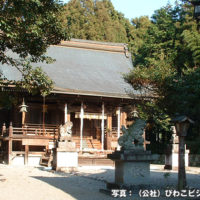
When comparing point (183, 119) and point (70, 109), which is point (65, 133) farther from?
point (70, 109)

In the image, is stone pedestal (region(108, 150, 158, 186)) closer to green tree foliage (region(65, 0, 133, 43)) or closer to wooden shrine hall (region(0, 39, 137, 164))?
wooden shrine hall (region(0, 39, 137, 164))

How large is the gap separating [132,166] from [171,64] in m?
12.4

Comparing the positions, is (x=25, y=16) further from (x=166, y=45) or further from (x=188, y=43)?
(x=166, y=45)

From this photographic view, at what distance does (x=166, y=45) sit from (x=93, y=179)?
20.8 m

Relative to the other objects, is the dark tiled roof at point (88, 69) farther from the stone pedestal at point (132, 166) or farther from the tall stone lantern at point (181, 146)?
the tall stone lantern at point (181, 146)

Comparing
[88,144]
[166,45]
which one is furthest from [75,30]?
[88,144]

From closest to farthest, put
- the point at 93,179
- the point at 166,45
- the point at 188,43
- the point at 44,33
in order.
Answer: the point at 44,33, the point at 93,179, the point at 188,43, the point at 166,45

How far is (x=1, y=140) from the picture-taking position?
22.1m

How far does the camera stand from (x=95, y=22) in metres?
40.0

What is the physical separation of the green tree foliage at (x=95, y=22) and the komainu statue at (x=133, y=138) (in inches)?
1116

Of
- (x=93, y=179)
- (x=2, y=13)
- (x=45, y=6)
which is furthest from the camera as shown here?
(x=93, y=179)

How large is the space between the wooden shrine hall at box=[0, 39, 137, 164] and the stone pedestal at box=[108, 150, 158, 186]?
11022 millimetres

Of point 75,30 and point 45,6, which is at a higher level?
point 75,30

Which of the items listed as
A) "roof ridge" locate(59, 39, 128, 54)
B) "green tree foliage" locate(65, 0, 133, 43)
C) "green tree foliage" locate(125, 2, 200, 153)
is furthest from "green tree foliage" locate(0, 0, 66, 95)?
Result: "green tree foliage" locate(65, 0, 133, 43)
